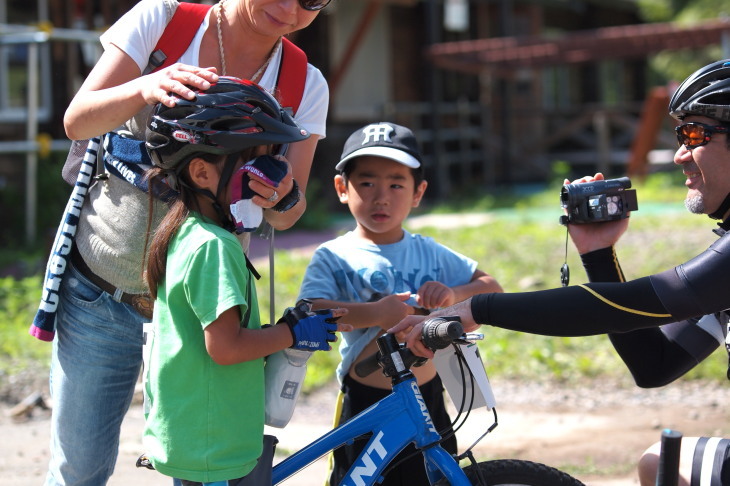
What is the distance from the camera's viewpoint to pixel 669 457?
7.06 ft

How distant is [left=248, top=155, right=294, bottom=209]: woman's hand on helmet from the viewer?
256cm

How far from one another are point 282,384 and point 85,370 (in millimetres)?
591

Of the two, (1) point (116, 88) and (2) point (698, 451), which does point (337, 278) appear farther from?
(2) point (698, 451)

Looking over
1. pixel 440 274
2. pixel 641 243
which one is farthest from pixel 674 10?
pixel 440 274

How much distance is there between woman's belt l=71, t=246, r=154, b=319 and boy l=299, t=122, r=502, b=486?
1.91 feet

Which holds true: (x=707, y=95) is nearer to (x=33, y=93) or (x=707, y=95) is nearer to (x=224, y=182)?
(x=224, y=182)

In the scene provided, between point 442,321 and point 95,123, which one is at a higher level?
point 95,123

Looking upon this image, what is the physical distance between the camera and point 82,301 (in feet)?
9.22

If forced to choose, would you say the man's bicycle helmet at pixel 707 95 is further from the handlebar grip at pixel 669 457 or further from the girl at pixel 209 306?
the girl at pixel 209 306

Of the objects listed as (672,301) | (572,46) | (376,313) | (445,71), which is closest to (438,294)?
(376,313)

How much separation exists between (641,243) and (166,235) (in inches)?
285

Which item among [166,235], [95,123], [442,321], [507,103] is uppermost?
[507,103]

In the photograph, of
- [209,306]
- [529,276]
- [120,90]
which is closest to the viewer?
[209,306]

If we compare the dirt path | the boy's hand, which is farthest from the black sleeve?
the dirt path
